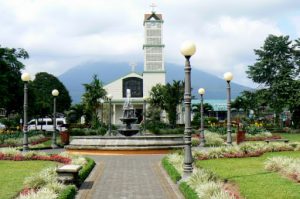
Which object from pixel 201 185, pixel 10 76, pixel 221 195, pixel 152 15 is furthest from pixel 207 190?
pixel 152 15

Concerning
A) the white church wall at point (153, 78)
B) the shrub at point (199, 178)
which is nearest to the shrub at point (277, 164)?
the shrub at point (199, 178)

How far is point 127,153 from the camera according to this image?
21531 millimetres

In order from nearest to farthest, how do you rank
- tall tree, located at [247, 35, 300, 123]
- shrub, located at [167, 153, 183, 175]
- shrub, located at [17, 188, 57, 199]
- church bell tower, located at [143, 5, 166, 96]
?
shrub, located at [17, 188, 57, 199] < shrub, located at [167, 153, 183, 175] < tall tree, located at [247, 35, 300, 123] < church bell tower, located at [143, 5, 166, 96]

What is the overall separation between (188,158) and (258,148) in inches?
370

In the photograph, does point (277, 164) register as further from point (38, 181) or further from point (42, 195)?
point (42, 195)

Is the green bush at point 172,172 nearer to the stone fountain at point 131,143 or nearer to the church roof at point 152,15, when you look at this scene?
the stone fountain at point 131,143

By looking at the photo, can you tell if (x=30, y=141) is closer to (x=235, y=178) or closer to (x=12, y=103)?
(x=12, y=103)

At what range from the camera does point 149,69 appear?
7362 centimetres

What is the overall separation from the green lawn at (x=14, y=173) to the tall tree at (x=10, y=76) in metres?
21.0

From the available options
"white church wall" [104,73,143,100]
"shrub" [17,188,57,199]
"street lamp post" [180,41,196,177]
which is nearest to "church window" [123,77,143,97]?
"white church wall" [104,73,143,100]

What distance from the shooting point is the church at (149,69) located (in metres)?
73.1

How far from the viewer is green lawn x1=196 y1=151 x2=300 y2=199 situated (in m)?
10.1

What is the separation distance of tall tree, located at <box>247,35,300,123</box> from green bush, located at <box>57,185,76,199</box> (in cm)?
4332

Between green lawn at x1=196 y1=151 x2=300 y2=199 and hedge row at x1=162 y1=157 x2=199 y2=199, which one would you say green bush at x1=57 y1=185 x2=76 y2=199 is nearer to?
hedge row at x1=162 y1=157 x2=199 y2=199
